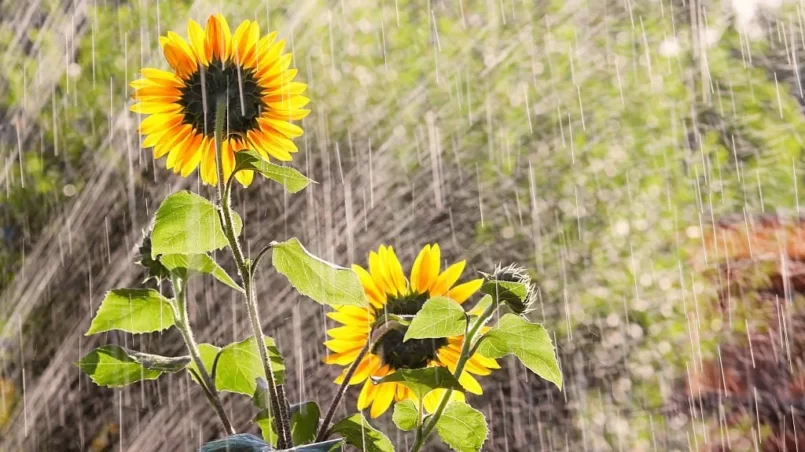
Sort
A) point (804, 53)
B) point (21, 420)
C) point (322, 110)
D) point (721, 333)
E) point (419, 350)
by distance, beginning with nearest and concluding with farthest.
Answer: point (419, 350) < point (721, 333) < point (21, 420) < point (322, 110) < point (804, 53)

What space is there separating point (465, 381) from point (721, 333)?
130cm

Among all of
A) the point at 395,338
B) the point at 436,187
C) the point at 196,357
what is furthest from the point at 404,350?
the point at 436,187

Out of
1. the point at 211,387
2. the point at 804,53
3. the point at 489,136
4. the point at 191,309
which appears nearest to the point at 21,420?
the point at 191,309

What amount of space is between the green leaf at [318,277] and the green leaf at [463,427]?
99mm

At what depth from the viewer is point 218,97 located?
1.44 ft

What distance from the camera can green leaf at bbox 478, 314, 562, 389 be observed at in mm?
395

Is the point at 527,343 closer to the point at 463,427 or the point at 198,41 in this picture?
the point at 463,427

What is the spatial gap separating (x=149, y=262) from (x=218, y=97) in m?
0.10

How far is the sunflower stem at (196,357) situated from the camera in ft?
1.38

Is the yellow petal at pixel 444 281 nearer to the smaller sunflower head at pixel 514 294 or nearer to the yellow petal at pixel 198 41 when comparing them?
the smaller sunflower head at pixel 514 294

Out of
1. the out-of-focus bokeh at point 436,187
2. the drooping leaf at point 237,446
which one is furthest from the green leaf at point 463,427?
the out-of-focus bokeh at point 436,187

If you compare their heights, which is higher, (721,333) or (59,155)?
(59,155)

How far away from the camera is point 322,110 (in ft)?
6.29

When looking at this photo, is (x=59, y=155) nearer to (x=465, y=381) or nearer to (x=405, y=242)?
(x=405, y=242)
